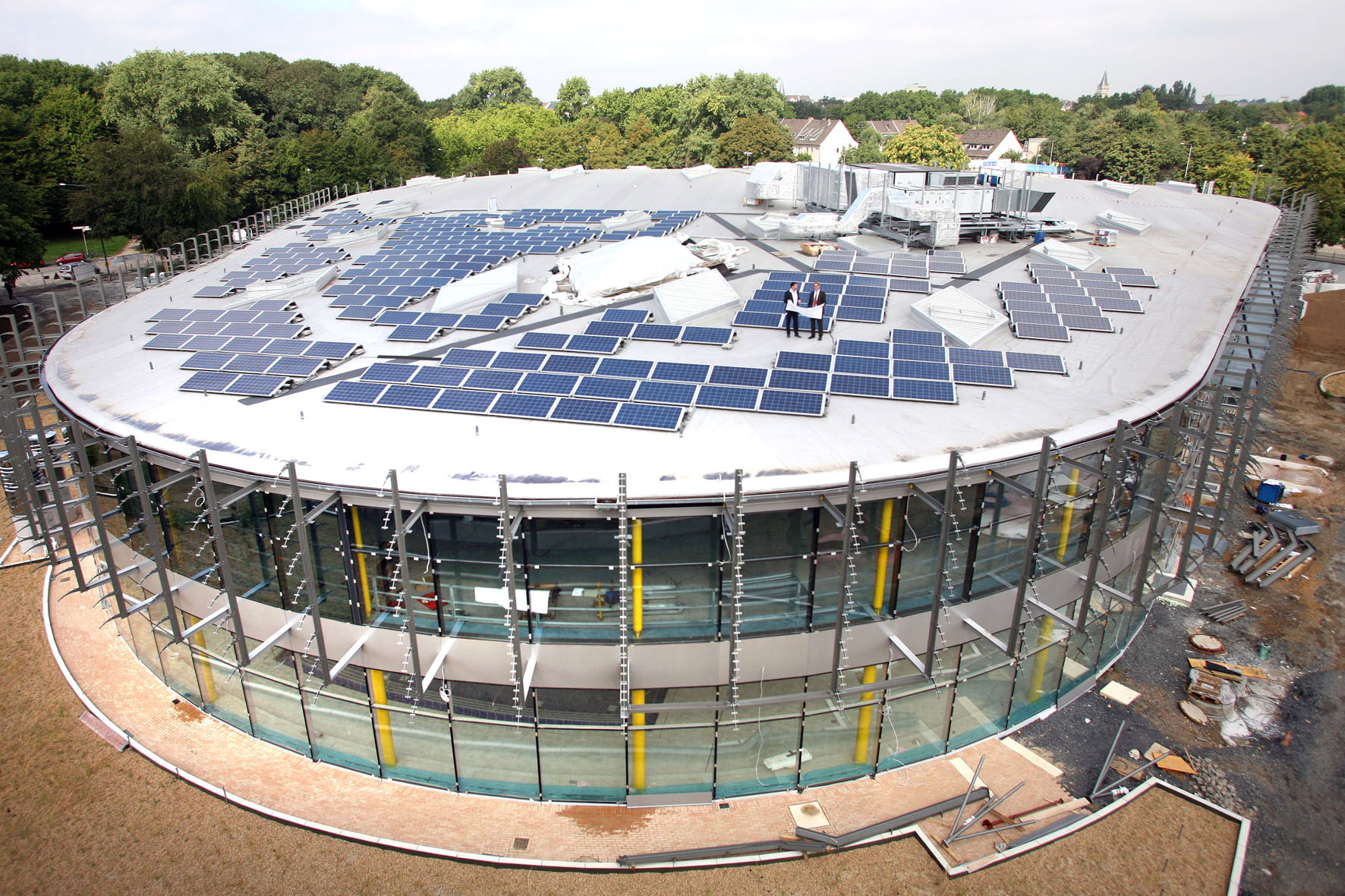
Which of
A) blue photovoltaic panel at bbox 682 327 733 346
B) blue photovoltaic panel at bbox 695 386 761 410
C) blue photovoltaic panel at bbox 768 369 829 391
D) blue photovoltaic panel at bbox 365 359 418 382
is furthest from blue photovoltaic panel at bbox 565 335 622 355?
blue photovoltaic panel at bbox 768 369 829 391

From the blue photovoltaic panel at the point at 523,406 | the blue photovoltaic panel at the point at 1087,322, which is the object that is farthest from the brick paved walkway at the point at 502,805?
the blue photovoltaic panel at the point at 1087,322

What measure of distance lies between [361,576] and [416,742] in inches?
188

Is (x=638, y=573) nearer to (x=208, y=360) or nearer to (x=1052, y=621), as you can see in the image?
(x=1052, y=621)

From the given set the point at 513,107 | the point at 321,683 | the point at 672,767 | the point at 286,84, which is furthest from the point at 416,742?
the point at 513,107

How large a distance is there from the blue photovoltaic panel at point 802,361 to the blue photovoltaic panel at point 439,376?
29.2 ft

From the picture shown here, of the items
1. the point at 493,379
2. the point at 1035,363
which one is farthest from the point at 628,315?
the point at 1035,363

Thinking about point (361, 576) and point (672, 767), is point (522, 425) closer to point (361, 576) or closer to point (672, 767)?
point (361, 576)

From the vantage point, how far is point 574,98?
141750 mm

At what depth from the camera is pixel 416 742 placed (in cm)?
1981

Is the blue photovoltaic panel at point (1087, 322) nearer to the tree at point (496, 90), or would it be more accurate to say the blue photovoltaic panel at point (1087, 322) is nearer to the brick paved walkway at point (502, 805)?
the brick paved walkway at point (502, 805)

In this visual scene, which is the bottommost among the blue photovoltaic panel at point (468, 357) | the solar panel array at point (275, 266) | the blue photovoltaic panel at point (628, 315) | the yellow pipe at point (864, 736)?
the yellow pipe at point (864, 736)

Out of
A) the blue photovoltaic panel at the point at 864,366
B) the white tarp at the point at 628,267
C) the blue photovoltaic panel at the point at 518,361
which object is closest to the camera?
the blue photovoltaic panel at the point at 864,366

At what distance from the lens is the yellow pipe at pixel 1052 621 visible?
19.7 meters

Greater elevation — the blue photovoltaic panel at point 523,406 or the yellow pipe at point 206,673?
the blue photovoltaic panel at point 523,406
